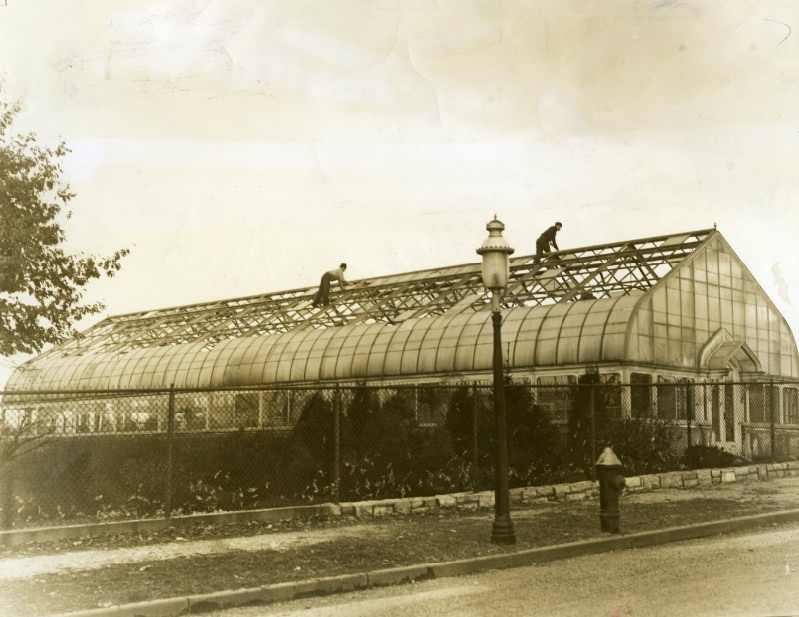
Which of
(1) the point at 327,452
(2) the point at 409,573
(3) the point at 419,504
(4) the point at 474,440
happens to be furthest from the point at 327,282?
(2) the point at 409,573

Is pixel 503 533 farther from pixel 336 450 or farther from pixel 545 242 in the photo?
pixel 545 242

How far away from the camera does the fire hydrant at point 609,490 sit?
12.9 meters

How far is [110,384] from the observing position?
41156mm

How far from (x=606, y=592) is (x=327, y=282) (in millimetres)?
28296

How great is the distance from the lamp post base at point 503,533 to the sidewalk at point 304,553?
0.15 meters

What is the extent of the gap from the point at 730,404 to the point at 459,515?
47.4 ft

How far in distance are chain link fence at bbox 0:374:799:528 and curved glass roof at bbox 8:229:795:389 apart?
342cm

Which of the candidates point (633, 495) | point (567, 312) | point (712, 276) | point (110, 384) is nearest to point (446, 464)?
point (633, 495)

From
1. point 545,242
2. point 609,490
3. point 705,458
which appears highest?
point 545,242

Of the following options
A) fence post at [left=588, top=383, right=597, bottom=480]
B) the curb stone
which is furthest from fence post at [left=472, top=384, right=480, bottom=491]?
the curb stone

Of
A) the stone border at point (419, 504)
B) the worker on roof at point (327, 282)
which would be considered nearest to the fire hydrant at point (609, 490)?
the stone border at point (419, 504)

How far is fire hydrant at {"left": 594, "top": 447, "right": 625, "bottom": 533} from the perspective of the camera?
1288 cm

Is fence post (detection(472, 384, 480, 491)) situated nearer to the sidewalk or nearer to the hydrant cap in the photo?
the sidewalk

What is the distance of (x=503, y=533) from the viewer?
40.0 feet
